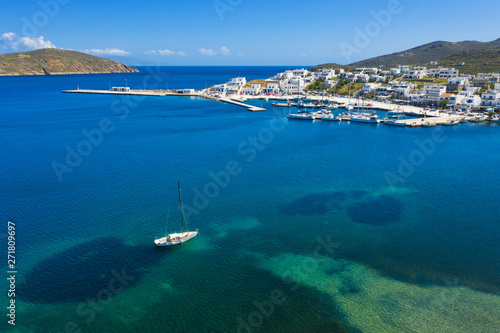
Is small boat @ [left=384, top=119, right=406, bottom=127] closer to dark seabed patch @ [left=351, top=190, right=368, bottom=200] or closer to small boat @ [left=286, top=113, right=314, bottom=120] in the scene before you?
small boat @ [left=286, top=113, right=314, bottom=120]

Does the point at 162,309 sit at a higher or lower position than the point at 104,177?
lower

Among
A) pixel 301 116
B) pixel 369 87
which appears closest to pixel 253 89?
pixel 369 87

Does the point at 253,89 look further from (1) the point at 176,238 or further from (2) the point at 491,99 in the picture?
(1) the point at 176,238

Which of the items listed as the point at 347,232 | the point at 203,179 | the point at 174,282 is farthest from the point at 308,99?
the point at 174,282

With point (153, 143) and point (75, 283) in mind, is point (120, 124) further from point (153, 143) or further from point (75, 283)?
point (75, 283)

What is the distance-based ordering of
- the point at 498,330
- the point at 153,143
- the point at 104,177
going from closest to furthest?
the point at 498,330, the point at 104,177, the point at 153,143

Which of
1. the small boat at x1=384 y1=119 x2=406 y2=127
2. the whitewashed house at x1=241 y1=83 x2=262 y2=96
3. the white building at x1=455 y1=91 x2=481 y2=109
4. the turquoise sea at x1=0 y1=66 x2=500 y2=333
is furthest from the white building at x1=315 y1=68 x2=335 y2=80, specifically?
the turquoise sea at x1=0 y1=66 x2=500 y2=333

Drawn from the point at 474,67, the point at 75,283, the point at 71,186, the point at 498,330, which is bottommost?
the point at 498,330
